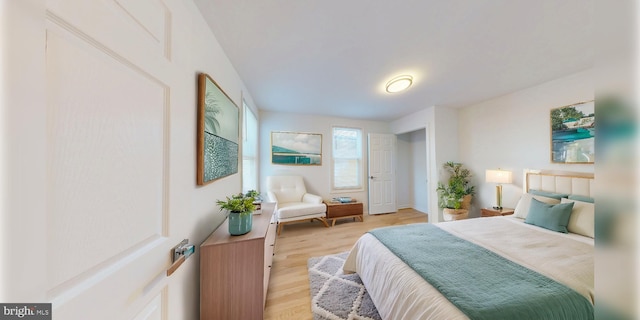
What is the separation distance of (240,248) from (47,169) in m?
1.04

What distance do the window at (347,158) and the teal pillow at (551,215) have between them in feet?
8.87

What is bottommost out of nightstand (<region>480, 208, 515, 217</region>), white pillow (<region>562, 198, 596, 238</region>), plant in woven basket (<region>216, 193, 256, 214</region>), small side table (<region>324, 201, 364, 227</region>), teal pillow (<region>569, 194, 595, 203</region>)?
small side table (<region>324, 201, 364, 227</region>)

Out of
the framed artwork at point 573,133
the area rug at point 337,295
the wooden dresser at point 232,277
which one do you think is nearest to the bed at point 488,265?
the area rug at point 337,295

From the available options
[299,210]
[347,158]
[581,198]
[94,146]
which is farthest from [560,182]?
[94,146]

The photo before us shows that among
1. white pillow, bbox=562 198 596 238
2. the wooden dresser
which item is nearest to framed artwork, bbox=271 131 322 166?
the wooden dresser

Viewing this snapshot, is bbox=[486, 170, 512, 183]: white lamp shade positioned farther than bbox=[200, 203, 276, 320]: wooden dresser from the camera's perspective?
Yes

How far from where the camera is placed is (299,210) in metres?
3.20

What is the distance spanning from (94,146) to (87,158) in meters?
0.03

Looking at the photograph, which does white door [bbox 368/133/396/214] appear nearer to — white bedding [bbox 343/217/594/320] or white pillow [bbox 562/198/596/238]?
white bedding [bbox 343/217/594/320]

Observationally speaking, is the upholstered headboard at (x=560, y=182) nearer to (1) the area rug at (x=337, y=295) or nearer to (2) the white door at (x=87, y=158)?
(1) the area rug at (x=337, y=295)

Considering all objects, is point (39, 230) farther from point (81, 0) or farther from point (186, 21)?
point (186, 21)

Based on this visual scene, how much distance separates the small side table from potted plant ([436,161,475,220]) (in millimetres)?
1454

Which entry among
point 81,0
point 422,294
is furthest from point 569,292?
point 81,0

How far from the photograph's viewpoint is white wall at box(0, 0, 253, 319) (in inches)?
13.0
